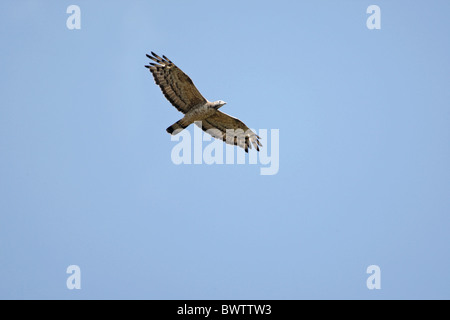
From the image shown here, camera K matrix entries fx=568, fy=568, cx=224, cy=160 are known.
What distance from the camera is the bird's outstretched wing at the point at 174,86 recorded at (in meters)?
17.2

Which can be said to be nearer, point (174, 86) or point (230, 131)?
point (174, 86)

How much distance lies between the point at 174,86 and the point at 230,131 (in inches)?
99.2

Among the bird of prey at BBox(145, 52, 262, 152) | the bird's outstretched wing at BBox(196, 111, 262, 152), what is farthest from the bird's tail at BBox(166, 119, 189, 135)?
the bird's outstretched wing at BBox(196, 111, 262, 152)

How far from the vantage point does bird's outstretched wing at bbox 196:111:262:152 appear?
59.9 ft

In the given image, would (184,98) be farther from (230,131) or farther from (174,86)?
(230,131)

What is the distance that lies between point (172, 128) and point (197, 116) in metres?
0.91

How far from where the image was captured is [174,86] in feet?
57.3

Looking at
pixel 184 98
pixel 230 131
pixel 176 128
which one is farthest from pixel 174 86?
pixel 230 131

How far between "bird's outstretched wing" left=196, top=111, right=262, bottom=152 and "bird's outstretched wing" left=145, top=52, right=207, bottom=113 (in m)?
0.93

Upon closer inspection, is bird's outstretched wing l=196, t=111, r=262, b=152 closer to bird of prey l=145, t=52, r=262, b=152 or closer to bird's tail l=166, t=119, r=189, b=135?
bird of prey l=145, t=52, r=262, b=152

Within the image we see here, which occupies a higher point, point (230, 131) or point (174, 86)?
point (174, 86)

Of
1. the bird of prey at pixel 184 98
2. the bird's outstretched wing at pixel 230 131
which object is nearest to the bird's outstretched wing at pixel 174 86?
the bird of prey at pixel 184 98

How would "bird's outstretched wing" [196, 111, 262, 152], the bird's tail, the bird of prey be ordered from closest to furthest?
the bird of prey, the bird's tail, "bird's outstretched wing" [196, 111, 262, 152]
